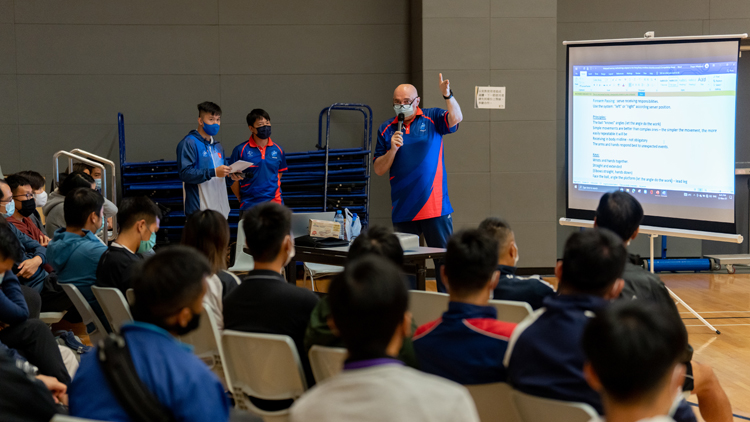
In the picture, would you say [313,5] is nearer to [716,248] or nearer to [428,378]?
[716,248]

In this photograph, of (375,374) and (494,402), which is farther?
(494,402)

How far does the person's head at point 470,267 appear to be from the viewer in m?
1.83

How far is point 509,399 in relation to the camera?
5.70ft

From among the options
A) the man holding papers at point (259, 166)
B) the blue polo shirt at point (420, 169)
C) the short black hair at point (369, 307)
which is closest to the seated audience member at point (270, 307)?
the short black hair at point (369, 307)

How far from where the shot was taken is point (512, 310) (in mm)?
2197

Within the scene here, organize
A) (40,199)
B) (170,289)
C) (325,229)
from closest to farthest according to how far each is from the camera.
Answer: (170,289) < (325,229) < (40,199)

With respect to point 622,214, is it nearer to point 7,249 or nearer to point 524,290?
point 524,290

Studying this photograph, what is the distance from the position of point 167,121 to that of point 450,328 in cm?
582

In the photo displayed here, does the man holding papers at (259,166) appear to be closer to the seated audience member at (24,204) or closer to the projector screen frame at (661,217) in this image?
the seated audience member at (24,204)

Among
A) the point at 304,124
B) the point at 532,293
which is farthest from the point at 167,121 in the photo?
the point at 532,293

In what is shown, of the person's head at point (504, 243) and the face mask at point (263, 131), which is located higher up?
the face mask at point (263, 131)

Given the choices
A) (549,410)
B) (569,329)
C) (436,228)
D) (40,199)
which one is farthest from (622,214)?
(40,199)

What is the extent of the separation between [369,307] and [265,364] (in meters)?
0.88

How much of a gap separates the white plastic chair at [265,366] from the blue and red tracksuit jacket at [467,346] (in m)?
0.44
